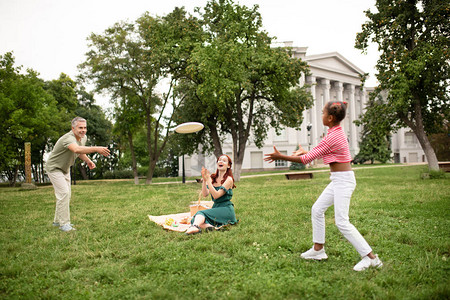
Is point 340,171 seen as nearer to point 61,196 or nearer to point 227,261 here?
point 227,261

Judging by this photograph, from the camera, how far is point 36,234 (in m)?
6.51

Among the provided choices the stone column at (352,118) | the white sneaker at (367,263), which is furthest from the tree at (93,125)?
the white sneaker at (367,263)

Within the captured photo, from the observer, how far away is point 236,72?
63.1ft

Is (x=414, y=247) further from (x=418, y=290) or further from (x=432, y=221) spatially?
(x=432, y=221)

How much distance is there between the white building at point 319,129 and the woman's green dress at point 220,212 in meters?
35.5

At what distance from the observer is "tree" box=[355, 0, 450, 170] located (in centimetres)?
1717

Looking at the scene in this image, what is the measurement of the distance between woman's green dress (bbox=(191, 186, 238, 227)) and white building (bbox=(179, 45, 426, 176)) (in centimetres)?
3552

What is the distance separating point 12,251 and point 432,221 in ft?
25.6

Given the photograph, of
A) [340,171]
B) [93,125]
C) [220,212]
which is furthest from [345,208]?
[93,125]

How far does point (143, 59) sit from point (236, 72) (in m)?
7.05

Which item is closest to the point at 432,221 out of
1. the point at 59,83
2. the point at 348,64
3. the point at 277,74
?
the point at 277,74

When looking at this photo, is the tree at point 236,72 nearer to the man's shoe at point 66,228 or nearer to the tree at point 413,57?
the tree at point 413,57

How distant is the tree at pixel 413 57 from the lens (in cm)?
1717

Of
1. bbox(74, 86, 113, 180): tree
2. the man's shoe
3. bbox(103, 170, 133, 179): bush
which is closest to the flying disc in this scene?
the man's shoe
